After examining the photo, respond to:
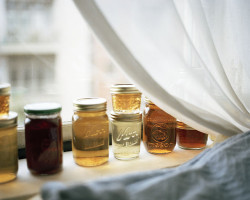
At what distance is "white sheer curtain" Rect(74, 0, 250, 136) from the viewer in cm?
75

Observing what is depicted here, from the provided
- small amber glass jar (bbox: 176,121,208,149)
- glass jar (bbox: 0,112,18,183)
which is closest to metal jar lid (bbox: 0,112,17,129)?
glass jar (bbox: 0,112,18,183)

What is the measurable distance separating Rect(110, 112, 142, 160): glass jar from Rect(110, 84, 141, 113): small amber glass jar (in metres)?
0.03

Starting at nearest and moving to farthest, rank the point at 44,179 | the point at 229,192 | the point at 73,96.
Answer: the point at 229,192
the point at 44,179
the point at 73,96

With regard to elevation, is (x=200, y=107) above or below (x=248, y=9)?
below

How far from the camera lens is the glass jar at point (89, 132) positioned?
32.1 inches

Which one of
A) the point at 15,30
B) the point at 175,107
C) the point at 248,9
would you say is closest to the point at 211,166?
the point at 175,107

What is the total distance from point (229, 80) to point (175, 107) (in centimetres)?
17

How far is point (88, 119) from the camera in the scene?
2.70ft

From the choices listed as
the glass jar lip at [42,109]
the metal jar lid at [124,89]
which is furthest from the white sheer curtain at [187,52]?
the glass jar lip at [42,109]

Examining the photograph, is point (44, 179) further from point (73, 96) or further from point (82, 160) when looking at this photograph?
point (73, 96)

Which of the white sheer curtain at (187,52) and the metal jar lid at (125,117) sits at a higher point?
the white sheer curtain at (187,52)

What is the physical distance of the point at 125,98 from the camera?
889mm

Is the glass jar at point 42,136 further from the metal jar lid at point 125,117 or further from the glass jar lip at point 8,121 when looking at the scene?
the metal jar lid at point 125,117

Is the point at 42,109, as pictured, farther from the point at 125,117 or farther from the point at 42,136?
the point at 125,117
